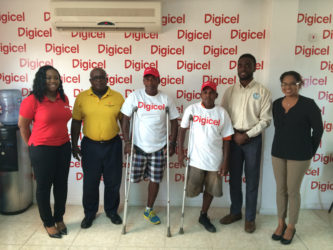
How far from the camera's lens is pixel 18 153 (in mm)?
3014

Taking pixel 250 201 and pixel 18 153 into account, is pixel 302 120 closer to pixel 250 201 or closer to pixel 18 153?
pixel 250 201

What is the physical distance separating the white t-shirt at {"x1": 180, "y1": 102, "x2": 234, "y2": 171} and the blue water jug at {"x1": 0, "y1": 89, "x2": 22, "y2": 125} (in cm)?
208

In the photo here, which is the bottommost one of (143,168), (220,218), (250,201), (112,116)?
(220,218)

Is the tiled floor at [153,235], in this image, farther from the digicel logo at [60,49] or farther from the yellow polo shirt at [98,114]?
the digicel logo at [60,49]

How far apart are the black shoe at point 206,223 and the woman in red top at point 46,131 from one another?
146 cm

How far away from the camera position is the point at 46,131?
2.37 metres

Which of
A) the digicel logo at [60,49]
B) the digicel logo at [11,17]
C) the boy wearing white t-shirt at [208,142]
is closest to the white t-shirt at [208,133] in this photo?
the boy wearing white t-shirt at [208,142]

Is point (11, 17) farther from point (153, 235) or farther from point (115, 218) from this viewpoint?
point (153, 235)

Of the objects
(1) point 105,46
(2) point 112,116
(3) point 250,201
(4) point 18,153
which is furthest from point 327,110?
(4) point 18,153

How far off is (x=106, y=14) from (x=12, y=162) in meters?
1.98

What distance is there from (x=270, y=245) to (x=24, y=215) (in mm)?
2707

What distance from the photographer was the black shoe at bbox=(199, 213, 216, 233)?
271 centimetres

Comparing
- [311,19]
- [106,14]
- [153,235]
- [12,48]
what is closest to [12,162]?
[12,48]

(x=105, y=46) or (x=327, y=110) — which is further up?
(x=105, y=46)
